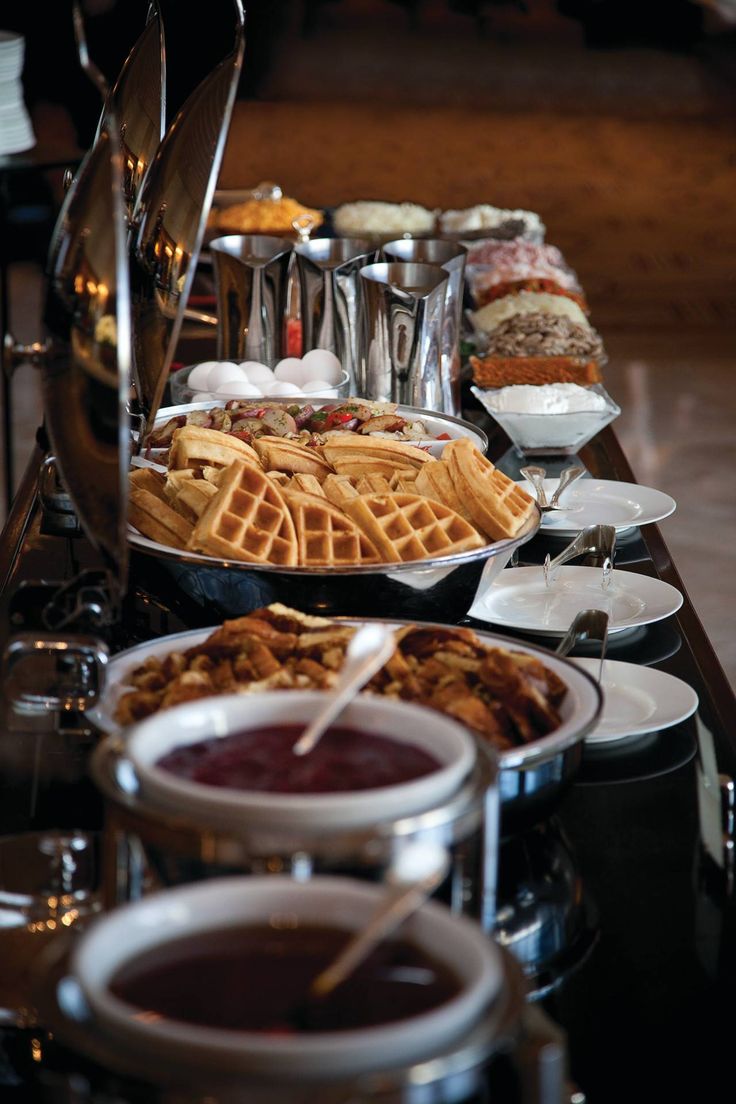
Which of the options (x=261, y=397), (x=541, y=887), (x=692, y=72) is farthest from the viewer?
(x=692, y=72)

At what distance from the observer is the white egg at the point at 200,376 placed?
2062 millimetres

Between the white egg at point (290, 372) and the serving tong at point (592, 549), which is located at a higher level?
the white egg at point (290, 372)

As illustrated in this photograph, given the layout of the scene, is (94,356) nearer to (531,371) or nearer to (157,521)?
(157,521)

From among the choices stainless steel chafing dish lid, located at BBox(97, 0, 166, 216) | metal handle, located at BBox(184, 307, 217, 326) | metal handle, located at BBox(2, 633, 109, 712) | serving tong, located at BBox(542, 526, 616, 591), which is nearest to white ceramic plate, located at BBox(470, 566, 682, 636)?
serving tong, located at BBox(542, 526, 616, 591)

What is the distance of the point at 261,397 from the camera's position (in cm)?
193

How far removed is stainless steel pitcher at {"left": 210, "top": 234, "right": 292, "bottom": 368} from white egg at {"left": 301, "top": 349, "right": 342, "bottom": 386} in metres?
0.15

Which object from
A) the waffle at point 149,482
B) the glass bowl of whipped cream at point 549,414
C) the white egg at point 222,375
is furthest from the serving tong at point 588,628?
the white egg at point 222,375

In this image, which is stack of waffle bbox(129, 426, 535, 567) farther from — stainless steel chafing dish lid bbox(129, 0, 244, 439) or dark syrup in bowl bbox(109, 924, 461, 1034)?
dark syrup in bowl bbox(109, 924, 461, 1034)

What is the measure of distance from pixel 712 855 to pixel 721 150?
6.95 m

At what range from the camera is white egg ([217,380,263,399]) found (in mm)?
1979

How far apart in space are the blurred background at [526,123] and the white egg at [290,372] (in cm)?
447

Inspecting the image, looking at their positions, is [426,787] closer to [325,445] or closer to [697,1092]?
[697,1092]

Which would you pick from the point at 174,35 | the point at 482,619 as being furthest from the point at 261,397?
the point at 174,35

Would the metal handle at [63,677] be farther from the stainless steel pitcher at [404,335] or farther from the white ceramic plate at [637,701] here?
the stainless steel pitcher at [404,335]
